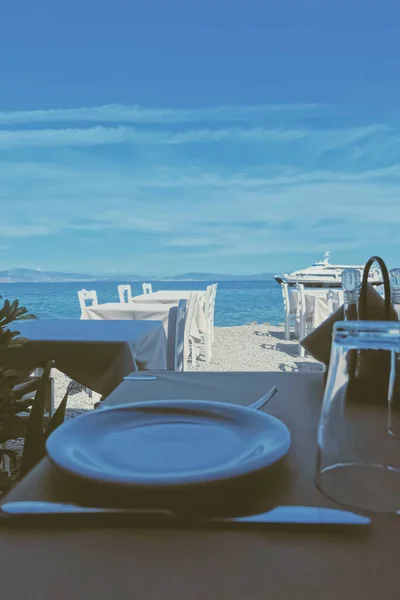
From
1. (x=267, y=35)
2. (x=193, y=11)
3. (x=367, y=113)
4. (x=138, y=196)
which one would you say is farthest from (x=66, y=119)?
(x=367, y=113)

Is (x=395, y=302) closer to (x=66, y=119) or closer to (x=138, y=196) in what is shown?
(x=66, y=119)

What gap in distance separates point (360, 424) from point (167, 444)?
7.2 inches

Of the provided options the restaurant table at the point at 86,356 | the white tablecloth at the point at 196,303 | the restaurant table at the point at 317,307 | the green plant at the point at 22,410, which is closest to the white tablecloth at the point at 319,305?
the restaurant table at the point at 317,307

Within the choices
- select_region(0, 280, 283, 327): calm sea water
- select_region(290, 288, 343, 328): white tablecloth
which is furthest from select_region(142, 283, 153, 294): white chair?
select_region(0, 280, 283, 327): calm sea water

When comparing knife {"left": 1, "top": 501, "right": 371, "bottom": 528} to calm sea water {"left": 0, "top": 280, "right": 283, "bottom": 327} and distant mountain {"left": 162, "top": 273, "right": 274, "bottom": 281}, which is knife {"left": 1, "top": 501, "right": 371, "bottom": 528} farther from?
distant mountain {"left": 162, "top": 273, "right": 274, "bottom": 281}

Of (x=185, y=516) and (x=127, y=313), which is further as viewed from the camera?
(x=127, y=313)

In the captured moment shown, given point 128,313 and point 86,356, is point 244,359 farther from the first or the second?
point 86,356

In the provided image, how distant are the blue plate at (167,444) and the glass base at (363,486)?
0.04 metres

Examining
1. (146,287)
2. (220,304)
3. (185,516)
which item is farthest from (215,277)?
(185,516)

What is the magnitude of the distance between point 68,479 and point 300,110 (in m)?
36.8

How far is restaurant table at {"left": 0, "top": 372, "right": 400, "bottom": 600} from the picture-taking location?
271 mm

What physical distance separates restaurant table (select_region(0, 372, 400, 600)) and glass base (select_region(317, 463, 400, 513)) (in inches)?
0.5

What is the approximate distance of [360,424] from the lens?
42 cm

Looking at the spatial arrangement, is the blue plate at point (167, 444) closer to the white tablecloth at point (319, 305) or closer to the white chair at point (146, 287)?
the white tablecloth at point (319, 305)
